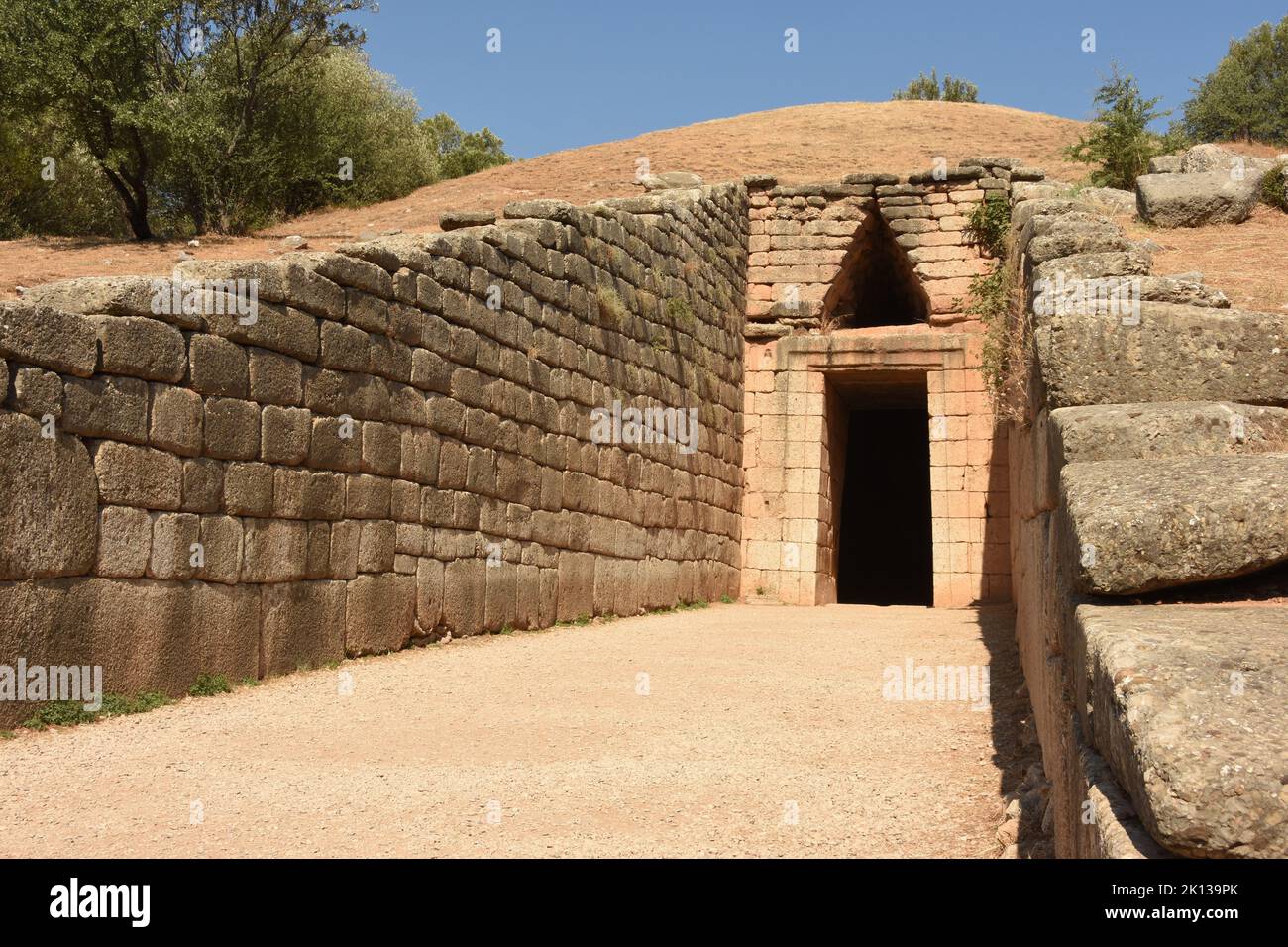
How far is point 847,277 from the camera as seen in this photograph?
48.3 feet

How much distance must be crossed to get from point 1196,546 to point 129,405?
477 centimetres

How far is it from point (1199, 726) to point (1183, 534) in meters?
1.01

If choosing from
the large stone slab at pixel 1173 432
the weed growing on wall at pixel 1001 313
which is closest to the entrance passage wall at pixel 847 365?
the weed growing on wall at pixel 1001 313

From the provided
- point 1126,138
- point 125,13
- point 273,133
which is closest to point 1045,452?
point 1126,138

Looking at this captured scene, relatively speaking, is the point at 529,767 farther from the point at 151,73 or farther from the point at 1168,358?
the point at 151,73

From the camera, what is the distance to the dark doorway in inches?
789

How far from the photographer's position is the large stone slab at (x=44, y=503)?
16.5ft

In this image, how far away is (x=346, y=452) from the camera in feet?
23.3

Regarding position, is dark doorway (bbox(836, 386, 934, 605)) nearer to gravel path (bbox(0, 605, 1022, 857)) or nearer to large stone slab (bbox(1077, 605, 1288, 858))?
gravel path (bbox(0, 605, 1022, 857))

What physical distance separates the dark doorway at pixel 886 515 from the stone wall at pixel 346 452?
8848 mm

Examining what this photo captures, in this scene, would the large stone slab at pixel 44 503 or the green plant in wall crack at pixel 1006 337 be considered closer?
the large stone slab at pixel 44 503

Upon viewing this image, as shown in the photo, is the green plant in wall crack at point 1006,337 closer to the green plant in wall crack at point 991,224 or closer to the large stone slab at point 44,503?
the green plant in wall crack at point 991,224

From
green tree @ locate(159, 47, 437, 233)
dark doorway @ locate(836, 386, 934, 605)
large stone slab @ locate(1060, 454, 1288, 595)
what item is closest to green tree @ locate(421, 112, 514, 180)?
green tree @ locate(159, 47, 437, 233)

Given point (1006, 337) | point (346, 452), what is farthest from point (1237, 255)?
point (346, 452)
